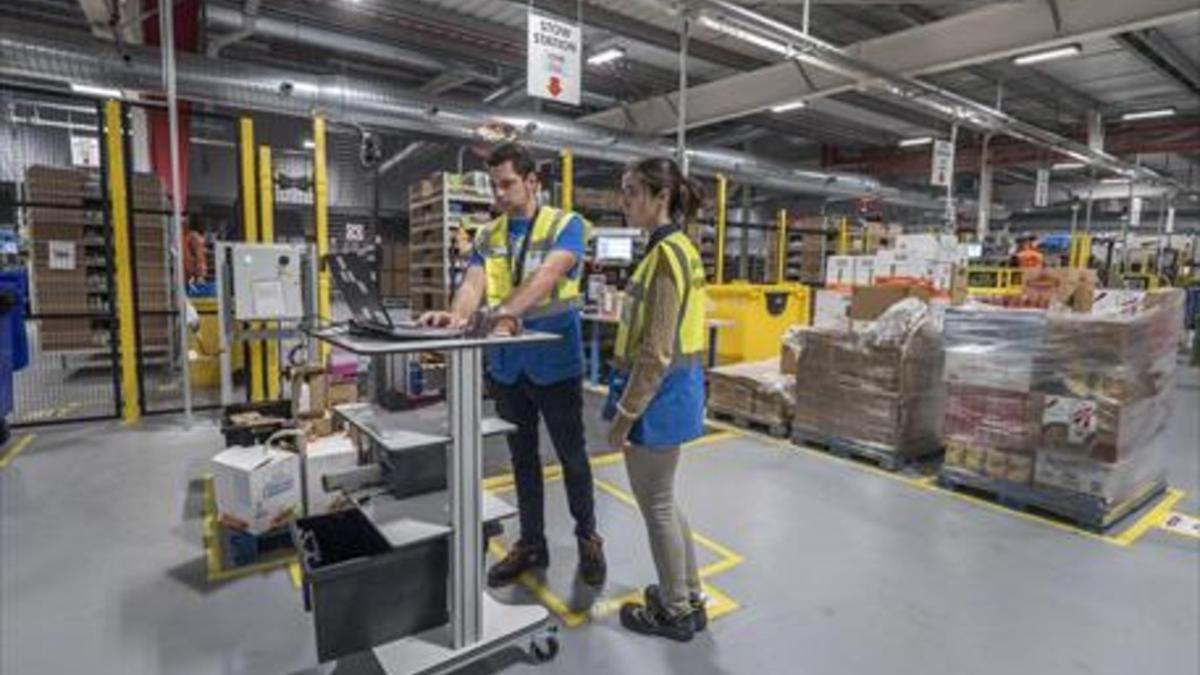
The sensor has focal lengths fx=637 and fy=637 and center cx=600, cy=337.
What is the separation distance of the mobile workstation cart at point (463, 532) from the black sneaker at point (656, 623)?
0.33 meters

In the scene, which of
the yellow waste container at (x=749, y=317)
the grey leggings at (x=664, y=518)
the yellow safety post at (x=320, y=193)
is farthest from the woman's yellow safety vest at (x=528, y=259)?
the yellow waste container at (x=749, y=317)

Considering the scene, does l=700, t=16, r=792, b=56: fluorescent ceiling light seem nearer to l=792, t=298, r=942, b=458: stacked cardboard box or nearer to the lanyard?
l=792, t=298, r=942, b=458: stacked cardboard box

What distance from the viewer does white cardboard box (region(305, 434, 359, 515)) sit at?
2943 mm

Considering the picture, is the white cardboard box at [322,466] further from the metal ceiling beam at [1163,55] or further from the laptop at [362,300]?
the metal ceiling beam at [1163,55]

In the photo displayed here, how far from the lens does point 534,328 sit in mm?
2465

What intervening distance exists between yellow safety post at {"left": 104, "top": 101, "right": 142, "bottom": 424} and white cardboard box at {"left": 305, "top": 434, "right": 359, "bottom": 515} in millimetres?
3309

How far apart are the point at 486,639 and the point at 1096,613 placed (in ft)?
8.23

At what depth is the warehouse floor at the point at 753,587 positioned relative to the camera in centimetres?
227

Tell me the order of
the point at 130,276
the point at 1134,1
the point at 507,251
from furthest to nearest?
the point at 1134,1
the point at 130,276
the point at 507,251

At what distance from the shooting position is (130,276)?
5.11 m

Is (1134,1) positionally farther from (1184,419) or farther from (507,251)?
(507,251)

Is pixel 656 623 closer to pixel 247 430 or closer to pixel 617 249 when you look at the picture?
pixel 247 430

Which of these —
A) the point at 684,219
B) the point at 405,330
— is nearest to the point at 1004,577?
the point at 684,219

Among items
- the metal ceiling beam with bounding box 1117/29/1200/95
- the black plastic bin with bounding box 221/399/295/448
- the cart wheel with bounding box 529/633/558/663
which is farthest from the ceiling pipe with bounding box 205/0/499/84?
the metal ceiling beam with bounding box 1117/29/1200/95
